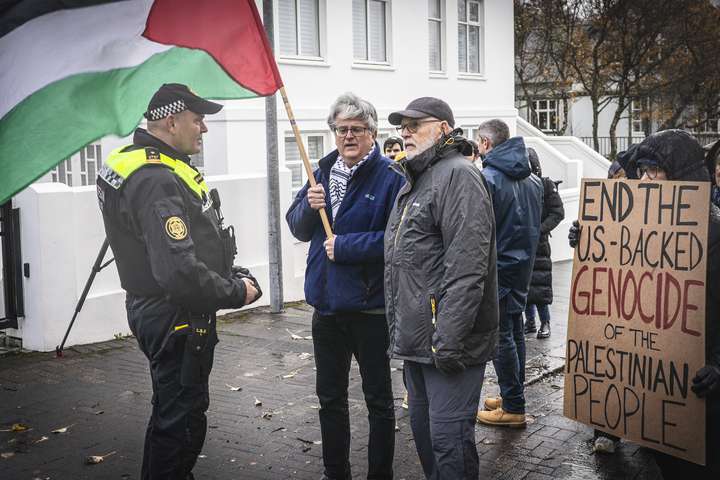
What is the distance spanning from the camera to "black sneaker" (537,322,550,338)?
31.5 ft

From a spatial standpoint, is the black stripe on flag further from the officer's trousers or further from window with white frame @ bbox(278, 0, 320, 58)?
window with white frame @ bbox(278, 0, 320, 58)

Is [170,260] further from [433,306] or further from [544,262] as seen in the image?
[544,262]

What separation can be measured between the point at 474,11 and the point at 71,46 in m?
19.5

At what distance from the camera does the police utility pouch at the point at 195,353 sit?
14.8 feet

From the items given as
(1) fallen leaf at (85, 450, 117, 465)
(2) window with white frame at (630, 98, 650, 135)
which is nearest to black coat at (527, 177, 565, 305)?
(1) fallen leaf at (85, 450, 117, 465)

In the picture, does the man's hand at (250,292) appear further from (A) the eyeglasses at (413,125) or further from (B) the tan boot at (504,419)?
(B) the tan boot at (504,419)

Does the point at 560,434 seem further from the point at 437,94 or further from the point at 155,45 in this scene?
the point at 437,94

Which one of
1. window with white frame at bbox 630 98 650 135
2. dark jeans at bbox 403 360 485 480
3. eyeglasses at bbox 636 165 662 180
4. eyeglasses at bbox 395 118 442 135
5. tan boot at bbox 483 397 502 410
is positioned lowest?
tan boot at bbox 483 397 502 410

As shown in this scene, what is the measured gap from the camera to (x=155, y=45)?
462 centimetres

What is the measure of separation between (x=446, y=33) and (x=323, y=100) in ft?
17.4

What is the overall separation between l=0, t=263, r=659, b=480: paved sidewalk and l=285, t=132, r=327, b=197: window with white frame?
7033 mm

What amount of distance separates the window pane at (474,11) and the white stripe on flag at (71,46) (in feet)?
61.9

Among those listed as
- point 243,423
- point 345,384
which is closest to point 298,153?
point 243,423

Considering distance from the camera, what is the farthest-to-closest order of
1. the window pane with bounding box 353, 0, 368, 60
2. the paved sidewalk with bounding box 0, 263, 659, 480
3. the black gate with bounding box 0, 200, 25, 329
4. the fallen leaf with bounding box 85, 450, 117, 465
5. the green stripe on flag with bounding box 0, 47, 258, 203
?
the window pane with bounding box 353, 0, 368, 60 < the black gate with bounding box 0, 200, 25, 329 < the fallen leaf with bounding box 85, 450, 117, 465 < the paved sidewalk with bounding box 0, 263, 659, 480 < the green stripe on flag with bounding box 0, 47, 258, 203
